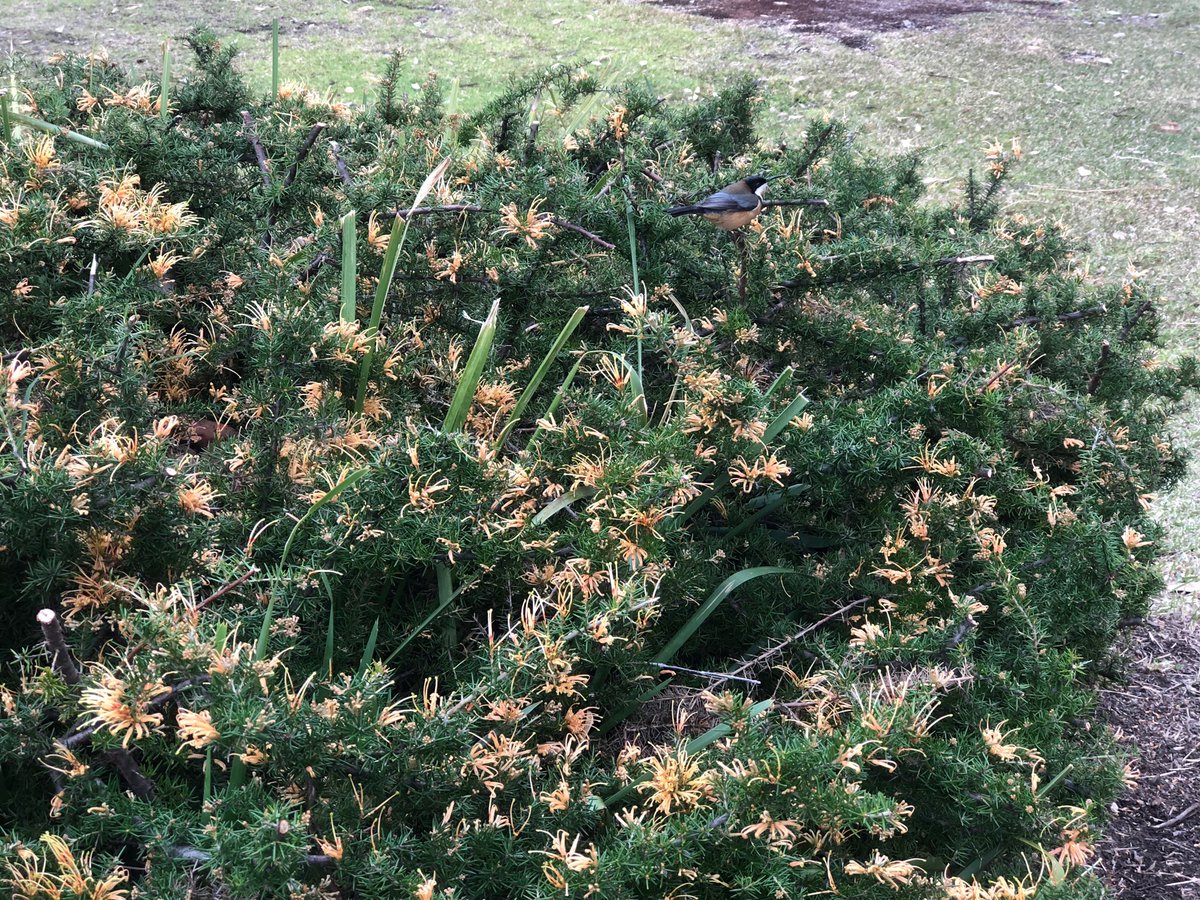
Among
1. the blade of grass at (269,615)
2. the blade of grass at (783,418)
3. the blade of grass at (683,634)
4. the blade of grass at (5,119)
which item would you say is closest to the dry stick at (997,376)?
the blade of grass at (783,418)

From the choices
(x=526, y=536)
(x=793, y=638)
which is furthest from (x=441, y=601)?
(x=793, y=638)

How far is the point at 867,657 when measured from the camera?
5.24 feet

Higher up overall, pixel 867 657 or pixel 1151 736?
pixel 867 657

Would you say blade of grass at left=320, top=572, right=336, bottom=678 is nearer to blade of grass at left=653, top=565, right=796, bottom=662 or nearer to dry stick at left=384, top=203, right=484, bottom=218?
blade of grass at left=653, top=565, right=796, bottom=662

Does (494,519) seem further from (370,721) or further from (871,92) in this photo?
(871,92)

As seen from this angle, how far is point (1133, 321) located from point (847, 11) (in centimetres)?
742

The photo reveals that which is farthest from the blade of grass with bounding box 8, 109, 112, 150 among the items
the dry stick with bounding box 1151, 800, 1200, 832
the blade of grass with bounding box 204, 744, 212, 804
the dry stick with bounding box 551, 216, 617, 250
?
the dry stick with bounding box 1151, 800, 1200, 832

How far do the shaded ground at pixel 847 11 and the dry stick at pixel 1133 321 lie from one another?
6.33m

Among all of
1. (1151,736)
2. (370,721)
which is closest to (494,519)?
(370,721)

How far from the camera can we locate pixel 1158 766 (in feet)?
7.56

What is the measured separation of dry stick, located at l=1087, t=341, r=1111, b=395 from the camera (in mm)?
2361

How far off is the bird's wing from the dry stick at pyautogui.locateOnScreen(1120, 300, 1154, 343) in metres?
0.99

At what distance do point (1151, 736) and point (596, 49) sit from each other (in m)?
6.39

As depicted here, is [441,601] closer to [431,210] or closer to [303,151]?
[431,210]
